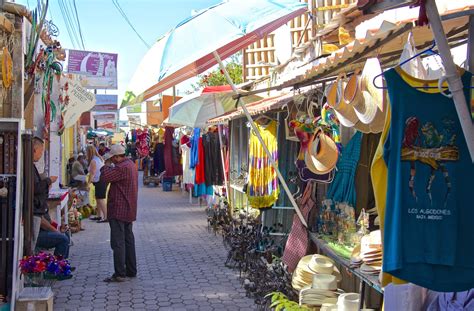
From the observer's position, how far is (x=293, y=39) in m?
12.2

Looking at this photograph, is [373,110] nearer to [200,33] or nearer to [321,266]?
[200,33]

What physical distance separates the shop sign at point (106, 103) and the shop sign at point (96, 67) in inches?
89.8

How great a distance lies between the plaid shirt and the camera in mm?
8195

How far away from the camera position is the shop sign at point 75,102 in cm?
1028

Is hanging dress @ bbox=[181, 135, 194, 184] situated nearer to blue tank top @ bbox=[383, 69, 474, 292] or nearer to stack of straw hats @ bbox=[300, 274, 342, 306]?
stack of straw hats @ bbox=[300, 274, 342, 306]

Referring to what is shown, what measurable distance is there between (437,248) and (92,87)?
85.8ft

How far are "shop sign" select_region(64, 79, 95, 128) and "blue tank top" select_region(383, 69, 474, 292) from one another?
7926 mm

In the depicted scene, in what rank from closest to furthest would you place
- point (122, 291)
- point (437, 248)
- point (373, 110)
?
point (437, 248) < point (373, 110) < point (122, 291)

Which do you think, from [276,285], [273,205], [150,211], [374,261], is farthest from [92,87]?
[374,261]

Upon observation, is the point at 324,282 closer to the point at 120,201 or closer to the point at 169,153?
the point at 120,201

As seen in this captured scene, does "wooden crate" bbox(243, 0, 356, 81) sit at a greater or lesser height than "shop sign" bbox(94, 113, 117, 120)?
lesser

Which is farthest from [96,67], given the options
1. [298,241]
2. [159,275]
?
[298,241]

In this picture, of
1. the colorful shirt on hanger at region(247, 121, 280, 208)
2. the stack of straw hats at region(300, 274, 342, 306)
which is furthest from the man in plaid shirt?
the stack of straw hats at region(300, 274, 342, 306)

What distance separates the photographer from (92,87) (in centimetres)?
2783
